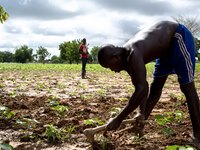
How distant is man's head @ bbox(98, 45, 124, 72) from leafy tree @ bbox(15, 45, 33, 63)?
134 meters

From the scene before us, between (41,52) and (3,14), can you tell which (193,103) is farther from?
(41,52)

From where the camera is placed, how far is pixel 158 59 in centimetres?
461

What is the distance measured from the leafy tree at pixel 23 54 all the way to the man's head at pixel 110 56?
439 feet

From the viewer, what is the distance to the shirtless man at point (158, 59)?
3672 millimetres

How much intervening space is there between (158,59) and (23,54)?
13593 cm

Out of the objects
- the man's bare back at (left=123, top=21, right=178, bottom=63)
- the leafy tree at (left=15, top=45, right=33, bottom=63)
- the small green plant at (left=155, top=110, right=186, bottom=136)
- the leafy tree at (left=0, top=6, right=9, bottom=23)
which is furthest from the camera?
the leafy tree at (left=15, top=45, right=33, bottom=63)

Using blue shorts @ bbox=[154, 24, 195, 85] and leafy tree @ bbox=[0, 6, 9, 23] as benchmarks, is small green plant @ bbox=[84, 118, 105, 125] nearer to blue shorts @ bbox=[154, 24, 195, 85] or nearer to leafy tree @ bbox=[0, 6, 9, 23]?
blue shorts @ bbox=[154, 24, 195, 85]

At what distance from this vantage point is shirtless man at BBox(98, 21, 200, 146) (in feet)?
12.0

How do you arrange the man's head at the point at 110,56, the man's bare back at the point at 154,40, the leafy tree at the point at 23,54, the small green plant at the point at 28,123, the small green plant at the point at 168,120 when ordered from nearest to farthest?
1. the man's head at the point at 110,56
2. the man's bare back at the point at 154,40
3. the small green plant at the point at 168,120
4. the small green plant at the point at 28,123
5. the leafy tree at the point at 23,54

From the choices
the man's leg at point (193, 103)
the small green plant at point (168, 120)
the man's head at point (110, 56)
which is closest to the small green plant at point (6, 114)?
the small green plant at point (168, 120)

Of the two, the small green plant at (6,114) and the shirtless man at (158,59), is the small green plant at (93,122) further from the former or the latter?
the small green plant at (6,114)

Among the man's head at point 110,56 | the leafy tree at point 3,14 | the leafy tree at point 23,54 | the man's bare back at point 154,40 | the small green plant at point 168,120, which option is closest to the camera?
the man's head at point 110,56

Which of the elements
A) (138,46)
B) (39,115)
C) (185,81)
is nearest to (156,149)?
(185,81)

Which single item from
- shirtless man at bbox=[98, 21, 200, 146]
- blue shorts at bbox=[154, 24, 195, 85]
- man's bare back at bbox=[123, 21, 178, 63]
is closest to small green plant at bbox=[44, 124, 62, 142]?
shirtless man at bbox=[98, 21, 200, 146]
